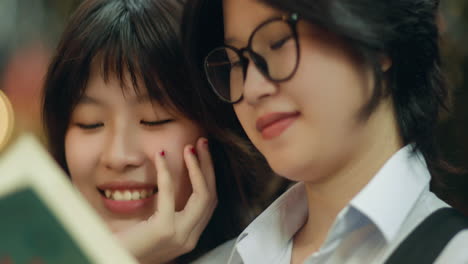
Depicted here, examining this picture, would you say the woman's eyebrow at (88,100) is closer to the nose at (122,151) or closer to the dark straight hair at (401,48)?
the nose at (122,151)

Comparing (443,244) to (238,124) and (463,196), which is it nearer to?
(238,124)

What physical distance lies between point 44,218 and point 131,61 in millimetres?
689

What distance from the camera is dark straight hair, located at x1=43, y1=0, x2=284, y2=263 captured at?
1.35m

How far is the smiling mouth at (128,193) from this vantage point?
140 cm

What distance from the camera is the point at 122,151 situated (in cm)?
132

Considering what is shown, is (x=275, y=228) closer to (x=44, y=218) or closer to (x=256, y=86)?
(x=256, y=86)

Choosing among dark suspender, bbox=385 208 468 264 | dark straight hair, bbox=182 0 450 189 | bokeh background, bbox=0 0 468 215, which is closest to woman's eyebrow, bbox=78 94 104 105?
dark straight hair, bbox=182 0 450 189

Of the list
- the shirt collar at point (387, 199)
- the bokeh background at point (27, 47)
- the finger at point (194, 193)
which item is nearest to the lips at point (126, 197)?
the finger at point (194, 193)

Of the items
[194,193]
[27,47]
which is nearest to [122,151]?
[194,193]

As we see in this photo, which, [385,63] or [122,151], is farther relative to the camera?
[122,151]

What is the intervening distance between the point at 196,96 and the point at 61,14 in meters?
1.51

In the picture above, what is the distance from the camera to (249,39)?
1028mm

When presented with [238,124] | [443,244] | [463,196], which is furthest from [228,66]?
[463,196]

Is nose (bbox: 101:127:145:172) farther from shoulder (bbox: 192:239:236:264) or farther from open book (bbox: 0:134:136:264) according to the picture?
open book (bbox: 0:134:136:264)
